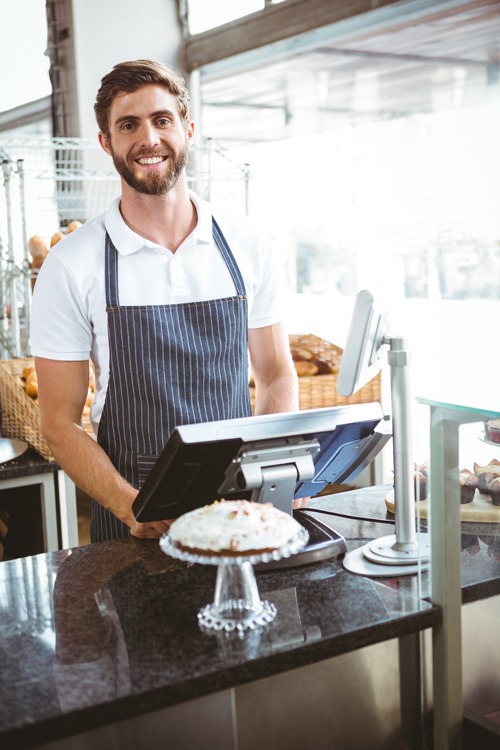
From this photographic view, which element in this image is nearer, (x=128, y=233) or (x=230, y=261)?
(x=128, y=233)

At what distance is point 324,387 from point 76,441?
1.63 metres

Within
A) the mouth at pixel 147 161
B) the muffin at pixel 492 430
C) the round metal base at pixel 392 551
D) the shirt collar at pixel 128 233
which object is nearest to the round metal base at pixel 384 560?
the round metal base at pixel 392 551

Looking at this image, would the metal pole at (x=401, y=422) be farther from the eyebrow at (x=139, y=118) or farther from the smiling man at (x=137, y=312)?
the eyebrow at (x=139, y=118)

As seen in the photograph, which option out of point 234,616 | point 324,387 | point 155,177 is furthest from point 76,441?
point 324,387

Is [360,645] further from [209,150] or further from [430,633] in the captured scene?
[209,150]

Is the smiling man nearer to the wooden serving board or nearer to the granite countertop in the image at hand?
the granite countertop

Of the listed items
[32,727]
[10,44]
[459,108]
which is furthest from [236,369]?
[10,44]

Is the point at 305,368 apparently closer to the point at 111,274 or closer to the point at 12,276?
the point at 12,276

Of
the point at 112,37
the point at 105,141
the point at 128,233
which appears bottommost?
the point at 128,233

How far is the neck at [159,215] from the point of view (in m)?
2.11

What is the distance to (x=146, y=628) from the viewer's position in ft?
4.48

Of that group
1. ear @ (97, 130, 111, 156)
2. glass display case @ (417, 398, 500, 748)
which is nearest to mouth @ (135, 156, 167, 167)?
ear @ (97, 130, 111, 156)

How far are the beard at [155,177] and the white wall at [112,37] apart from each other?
7.82 feet

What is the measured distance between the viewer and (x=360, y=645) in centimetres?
133
